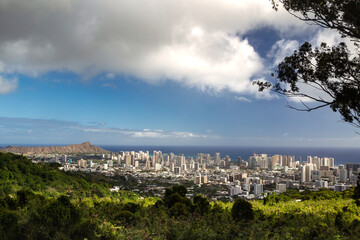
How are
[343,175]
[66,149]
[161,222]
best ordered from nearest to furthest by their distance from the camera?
[161,222], [343,175], [66,149]

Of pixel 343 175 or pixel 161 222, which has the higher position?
pixel 161 222

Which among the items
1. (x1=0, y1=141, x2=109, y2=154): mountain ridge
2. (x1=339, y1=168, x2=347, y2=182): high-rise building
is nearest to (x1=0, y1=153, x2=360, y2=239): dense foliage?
(x1=339, y1=168, x2=347, y2=182): high-rise building

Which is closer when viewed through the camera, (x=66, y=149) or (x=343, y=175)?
(x=343, y=175)

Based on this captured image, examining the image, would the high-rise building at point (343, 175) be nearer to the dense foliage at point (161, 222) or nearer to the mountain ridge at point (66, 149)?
the dense foliage at point (161, 222)

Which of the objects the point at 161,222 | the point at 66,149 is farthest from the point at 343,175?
the point at 66,149

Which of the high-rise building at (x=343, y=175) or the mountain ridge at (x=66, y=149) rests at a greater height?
the high-rise building at (x=343, y=175)

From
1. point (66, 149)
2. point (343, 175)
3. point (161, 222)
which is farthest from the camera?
point (66, 149)

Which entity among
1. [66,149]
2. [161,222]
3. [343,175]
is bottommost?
[66,149]

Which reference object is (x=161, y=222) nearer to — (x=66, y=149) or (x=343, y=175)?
(x=343, y=175)

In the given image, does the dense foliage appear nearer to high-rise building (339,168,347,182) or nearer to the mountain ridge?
high-rise building (339,168,347,182)

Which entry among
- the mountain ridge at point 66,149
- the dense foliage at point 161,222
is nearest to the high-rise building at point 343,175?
the dense foliage at point 161,222

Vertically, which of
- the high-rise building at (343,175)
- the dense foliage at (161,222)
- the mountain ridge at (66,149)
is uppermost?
the dense foliage at (161,222)
